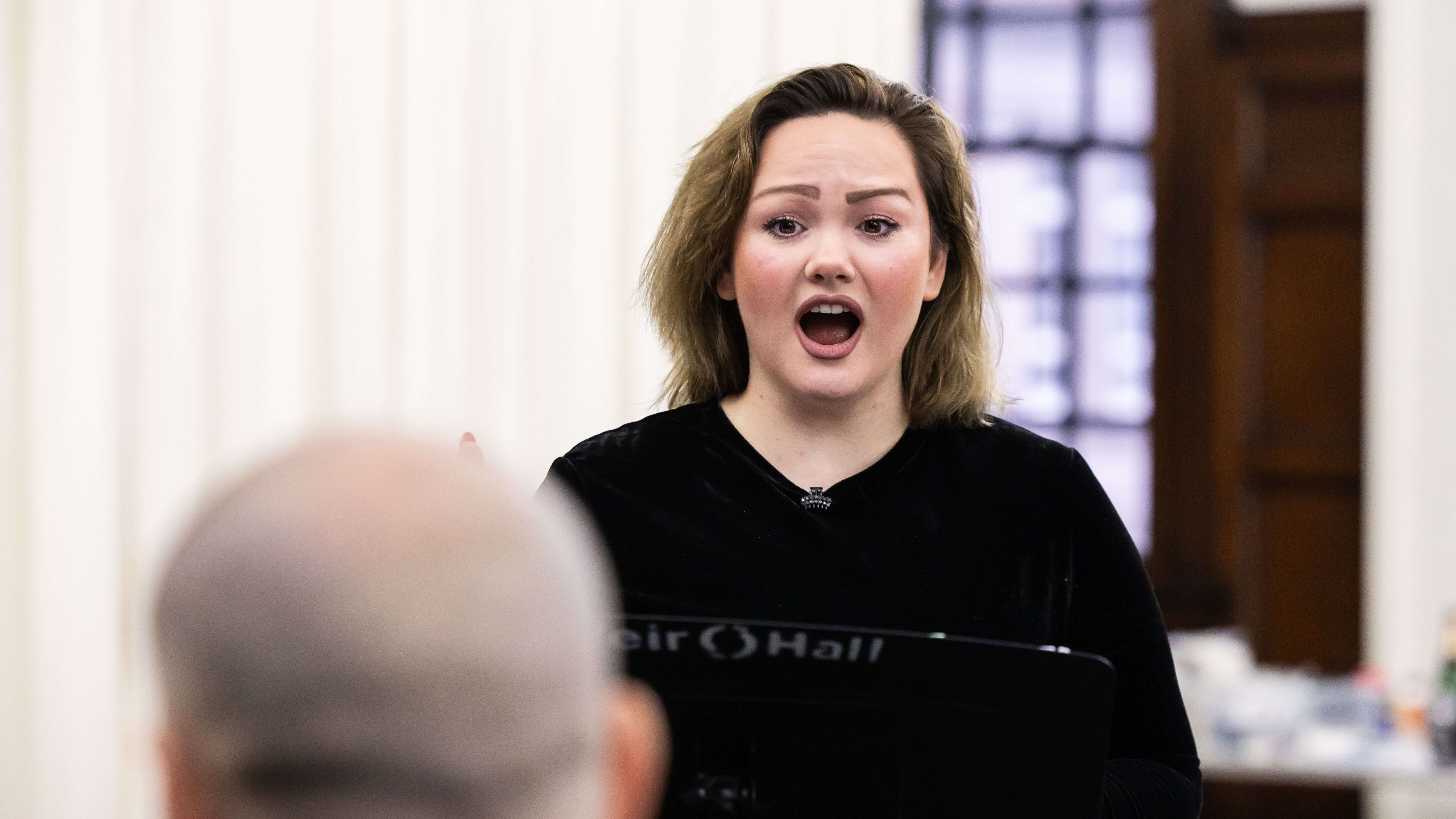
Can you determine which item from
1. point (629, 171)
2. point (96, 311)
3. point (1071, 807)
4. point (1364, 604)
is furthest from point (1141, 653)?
point (1364, 604)

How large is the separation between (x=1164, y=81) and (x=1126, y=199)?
1.52ft

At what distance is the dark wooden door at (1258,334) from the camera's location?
4.03m

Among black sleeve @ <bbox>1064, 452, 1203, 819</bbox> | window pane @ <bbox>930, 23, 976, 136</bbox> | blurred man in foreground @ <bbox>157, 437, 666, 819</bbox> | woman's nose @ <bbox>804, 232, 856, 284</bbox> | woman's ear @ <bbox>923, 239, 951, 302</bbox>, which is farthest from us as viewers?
window pane @ <bbox>930, 23, 976, 136</bbox>

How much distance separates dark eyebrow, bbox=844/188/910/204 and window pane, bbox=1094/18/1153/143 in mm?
3432

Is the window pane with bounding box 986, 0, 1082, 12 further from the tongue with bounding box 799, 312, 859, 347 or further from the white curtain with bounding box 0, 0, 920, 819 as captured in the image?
the tongue with bounding box 799, 312, 859, 347

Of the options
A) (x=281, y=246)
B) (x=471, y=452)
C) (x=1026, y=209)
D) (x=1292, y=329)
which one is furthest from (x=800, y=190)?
(x=1026, y=209)

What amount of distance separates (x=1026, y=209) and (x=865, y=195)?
3.38m

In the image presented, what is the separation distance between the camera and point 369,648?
0.41 m

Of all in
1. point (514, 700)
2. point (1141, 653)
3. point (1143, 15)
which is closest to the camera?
point (514, 700)

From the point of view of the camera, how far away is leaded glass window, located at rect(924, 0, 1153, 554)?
176 inches

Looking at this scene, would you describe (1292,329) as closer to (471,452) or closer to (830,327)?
(830,327)

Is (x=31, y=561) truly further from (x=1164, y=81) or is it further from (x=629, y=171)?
(x=1164, y=81)

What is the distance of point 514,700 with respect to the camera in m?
0.42

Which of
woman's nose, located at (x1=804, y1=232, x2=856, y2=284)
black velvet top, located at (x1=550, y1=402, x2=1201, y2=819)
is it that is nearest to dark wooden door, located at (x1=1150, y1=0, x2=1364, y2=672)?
black velvet top, located at (x1=550, y1=402, x2=1201, y2=819)
